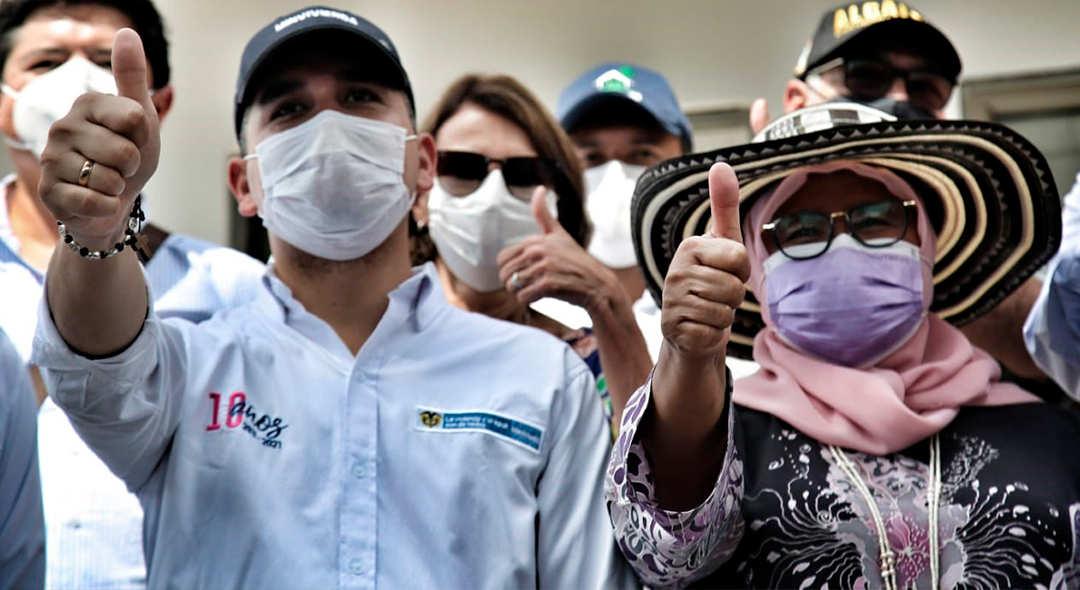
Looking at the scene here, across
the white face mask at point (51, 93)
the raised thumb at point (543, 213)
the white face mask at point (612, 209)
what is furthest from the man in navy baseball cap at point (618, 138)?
the white face mask at point (51, 93)

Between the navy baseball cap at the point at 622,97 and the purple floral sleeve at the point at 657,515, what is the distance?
5.88 feet

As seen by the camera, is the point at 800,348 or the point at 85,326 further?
the point at 800,348

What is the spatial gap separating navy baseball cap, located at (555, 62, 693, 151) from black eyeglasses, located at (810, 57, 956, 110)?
553 mm

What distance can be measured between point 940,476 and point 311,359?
4.39 feet

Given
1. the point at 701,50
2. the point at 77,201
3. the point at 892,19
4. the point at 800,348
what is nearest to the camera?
the point at 77,201

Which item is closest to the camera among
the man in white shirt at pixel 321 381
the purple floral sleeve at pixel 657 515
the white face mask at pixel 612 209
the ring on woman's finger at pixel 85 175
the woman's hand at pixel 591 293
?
the ring on woman's finger at pixel 85 175

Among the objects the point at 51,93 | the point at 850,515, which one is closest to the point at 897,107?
the point at 850,515

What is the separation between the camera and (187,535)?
9.04 feet

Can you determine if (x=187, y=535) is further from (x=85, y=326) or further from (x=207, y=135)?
(x=207, y=135)

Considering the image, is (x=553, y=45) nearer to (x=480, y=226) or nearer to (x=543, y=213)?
(x=480, y=226)

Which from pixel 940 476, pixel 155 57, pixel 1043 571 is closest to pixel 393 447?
pixel 940 476

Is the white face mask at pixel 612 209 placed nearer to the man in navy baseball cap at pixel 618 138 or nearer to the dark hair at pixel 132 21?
the man in navy baseball cap at pixel 618 138

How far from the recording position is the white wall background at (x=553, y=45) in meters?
6.19

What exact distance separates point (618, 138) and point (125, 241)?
2.19 metres
